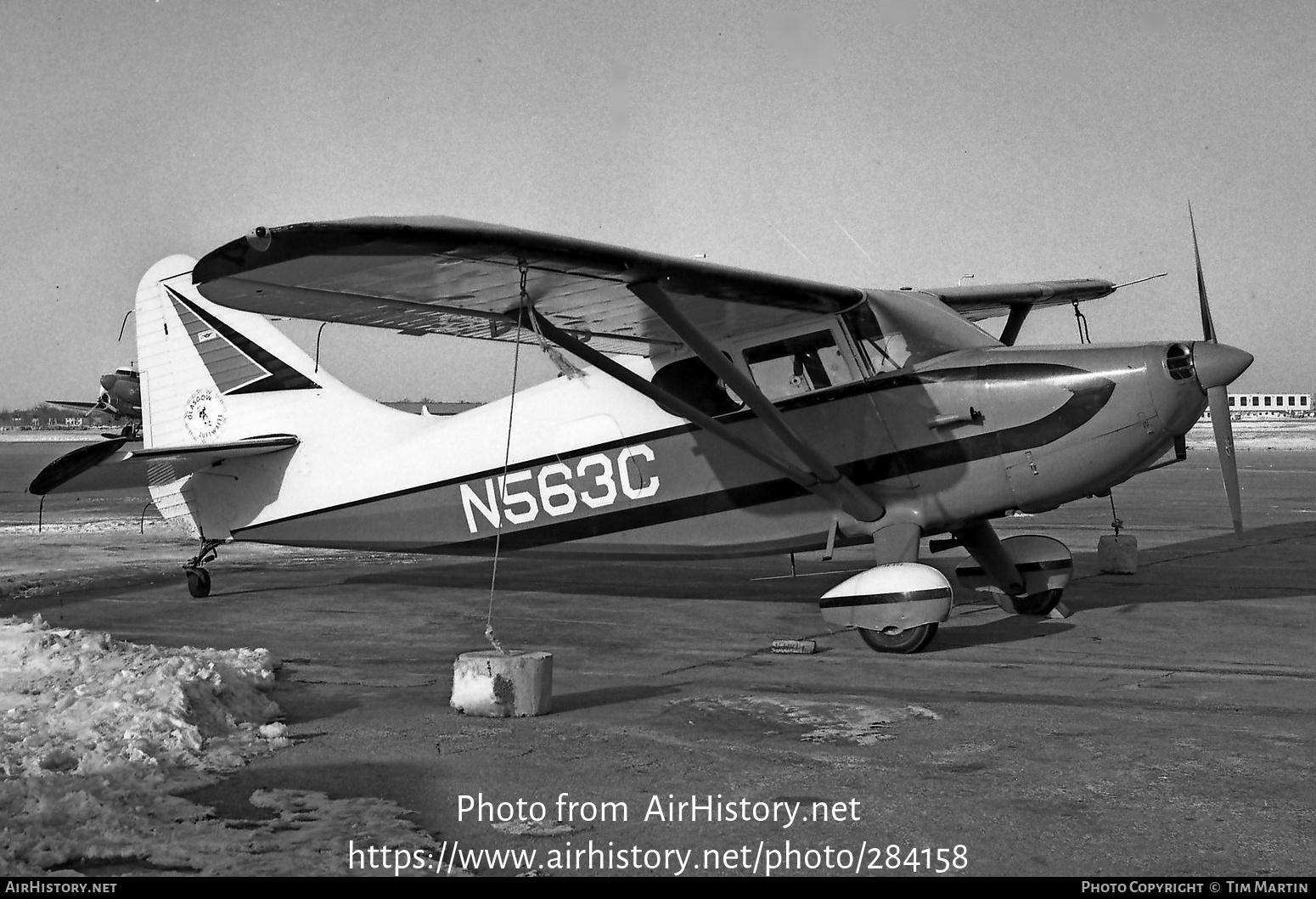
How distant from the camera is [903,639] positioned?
755 cm

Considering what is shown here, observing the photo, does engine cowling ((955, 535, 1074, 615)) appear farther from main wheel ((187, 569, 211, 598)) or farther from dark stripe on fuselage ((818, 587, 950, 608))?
main wheel ((187, 569, 211, 598))

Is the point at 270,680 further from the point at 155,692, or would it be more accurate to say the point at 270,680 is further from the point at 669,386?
the point at 669,386

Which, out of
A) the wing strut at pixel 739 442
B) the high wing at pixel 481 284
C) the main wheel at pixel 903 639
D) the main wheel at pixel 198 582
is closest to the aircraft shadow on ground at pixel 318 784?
the high wing at pixel 481 284

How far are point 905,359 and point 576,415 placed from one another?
9.56 feet

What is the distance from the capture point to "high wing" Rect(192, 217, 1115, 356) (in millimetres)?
5699

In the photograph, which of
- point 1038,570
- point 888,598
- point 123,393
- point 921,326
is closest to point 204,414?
point 921,326

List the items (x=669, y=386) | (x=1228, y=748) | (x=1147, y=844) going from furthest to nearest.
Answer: (x=669, y=386) < (x=1228, y=748) < (x=1147, y=844)

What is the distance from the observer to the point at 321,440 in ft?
35.9

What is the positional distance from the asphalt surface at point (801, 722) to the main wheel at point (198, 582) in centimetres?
21

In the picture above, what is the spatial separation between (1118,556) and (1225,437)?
399cm

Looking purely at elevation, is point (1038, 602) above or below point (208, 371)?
below

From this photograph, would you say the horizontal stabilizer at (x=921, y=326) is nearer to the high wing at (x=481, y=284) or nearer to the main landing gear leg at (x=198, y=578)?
the high wing at (x=481, y=284)

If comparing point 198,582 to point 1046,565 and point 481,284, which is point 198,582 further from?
point 1046,565
